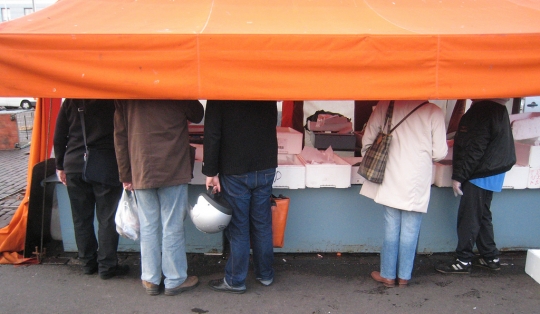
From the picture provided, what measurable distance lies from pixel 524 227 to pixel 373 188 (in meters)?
1.67

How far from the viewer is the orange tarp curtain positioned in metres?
3.59

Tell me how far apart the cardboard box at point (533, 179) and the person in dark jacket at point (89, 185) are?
349 centimetres

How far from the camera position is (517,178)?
11.9ft

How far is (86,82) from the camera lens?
8.94 ft

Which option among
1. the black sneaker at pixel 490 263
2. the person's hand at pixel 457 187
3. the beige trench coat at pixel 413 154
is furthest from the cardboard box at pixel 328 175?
the black sneaker at pixel 490 263

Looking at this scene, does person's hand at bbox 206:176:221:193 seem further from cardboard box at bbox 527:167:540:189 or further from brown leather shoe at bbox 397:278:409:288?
cardboard box at bbox 527:167:540:189

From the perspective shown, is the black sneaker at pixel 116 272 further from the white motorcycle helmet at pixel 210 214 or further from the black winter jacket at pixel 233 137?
the black winter jacket at pixel 233 137

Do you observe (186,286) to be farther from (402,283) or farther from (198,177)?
(402,283)

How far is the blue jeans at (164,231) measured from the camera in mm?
3000

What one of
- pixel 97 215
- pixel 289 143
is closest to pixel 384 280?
pixel 289 143

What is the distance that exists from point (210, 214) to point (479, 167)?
6.96ft

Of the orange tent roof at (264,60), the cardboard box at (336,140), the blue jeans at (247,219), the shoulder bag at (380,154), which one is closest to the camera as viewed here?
the orange tent roof at (264,60)

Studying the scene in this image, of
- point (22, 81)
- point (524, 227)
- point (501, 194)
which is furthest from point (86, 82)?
point (524, 227)

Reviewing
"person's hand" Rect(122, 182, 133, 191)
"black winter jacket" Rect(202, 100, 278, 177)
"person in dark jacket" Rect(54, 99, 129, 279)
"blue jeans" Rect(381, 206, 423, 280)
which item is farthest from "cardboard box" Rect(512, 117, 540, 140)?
"person in dark jacket" Rect(54, 99, 129, 279)
